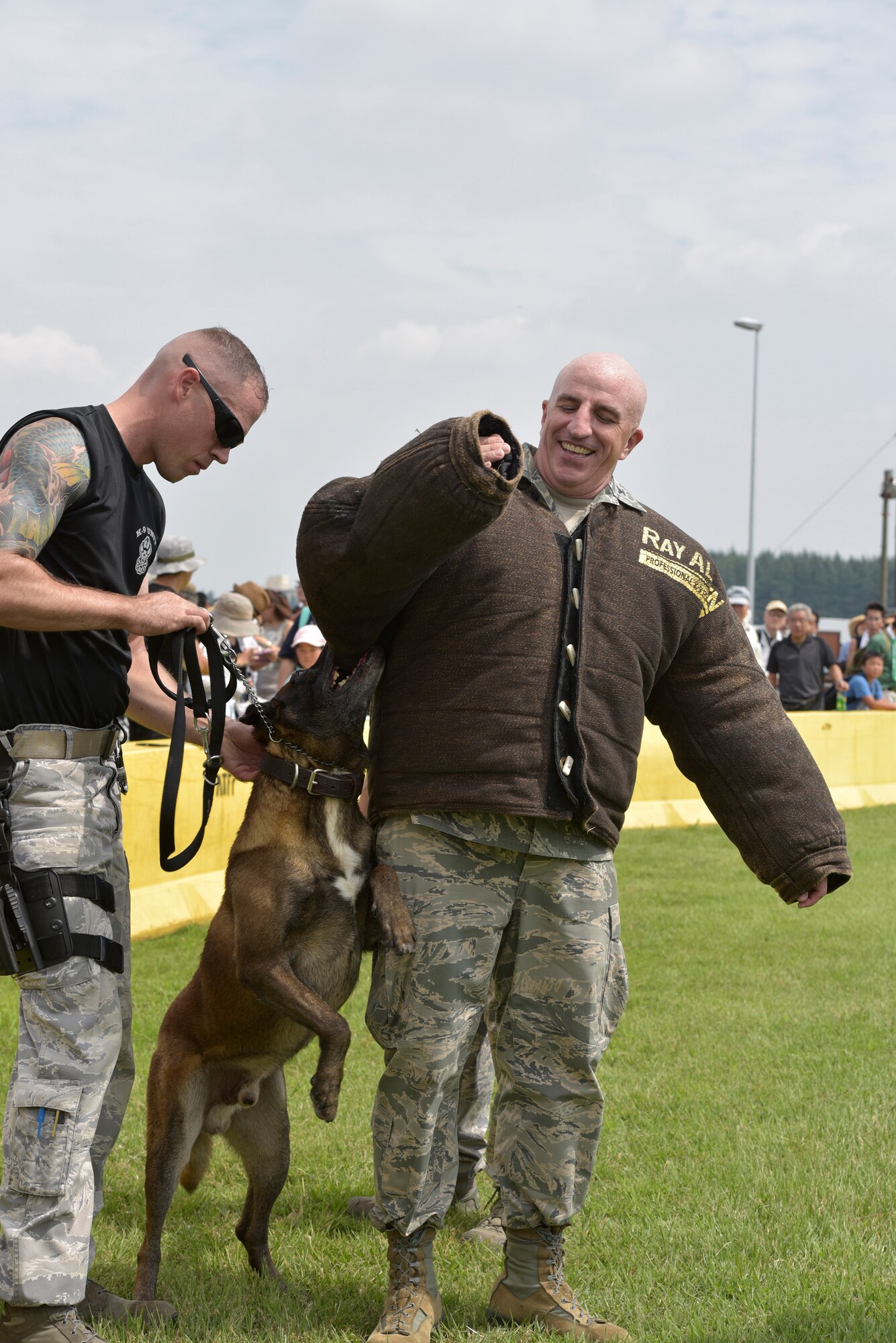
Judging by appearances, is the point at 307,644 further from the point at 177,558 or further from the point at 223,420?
the point at 223,420

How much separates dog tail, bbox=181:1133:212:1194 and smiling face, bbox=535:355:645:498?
6.80 ft

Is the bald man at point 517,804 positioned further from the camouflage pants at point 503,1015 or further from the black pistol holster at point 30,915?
the black pistol holster at point 30,915

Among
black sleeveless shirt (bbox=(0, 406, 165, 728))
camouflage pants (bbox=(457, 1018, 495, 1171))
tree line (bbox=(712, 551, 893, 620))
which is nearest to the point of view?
black sleeveless shirt (bbox=(0, 406, 165, 728))

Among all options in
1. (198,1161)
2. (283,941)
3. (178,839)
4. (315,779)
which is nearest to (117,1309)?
(198,1161)

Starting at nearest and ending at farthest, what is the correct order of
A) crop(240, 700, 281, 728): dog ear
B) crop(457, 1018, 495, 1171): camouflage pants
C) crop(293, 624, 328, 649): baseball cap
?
1. crop(240, 700, 281, 728): dog ear
2. crop(457, 1018, 495, 1171): camouflage pants
3. crop(293, 624, 328, 649): baseball cap

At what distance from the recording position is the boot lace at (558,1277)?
3.23 meters

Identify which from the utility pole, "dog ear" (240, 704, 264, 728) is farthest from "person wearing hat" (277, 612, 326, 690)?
the utility pole

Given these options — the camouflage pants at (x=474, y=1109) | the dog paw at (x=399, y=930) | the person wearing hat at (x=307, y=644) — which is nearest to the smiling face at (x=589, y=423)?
the dog paw at (x=399, y=930)

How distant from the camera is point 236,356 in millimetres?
3203

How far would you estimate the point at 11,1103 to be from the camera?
2.99 metres

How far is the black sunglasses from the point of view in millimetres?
3143

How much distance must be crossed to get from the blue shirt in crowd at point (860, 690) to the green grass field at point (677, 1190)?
8.68 m

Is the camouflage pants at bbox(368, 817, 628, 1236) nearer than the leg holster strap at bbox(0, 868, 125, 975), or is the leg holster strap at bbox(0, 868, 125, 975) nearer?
the leg holster strap at bbox(0, 868, 125, 975)

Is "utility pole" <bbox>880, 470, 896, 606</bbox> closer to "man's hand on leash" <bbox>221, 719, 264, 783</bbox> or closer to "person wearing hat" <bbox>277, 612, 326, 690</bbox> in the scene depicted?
"person wearing hat" <bbox>277, 612, 326, 690</bbox>
